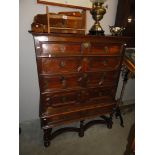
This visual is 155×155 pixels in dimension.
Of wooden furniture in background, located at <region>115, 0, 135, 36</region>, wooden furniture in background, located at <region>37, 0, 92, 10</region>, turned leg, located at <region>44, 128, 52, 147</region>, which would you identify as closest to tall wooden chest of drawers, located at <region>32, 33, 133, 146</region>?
turned leg, located at <region>44, 128, 52, 147</region>

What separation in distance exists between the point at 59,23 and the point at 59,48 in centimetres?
26

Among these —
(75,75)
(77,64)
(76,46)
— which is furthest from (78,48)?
(75,75)

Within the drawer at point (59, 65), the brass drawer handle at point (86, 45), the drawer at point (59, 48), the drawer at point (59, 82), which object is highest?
the brass drawer handle at point (86, 45)

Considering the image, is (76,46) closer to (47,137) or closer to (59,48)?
(59,48)

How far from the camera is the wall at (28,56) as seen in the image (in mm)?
1854

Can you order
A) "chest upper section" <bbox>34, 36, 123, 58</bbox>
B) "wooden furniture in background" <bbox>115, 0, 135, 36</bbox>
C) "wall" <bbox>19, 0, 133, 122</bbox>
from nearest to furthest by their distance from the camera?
"chest upper section" <bbox>34, 36, 123, 58</bbox>, "wall" <bbox>19, 0, 133, 122</bbox>, "wooden furniture in background" <bbox>115, 0, 135, 36</bbox>

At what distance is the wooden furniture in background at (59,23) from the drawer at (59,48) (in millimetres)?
138

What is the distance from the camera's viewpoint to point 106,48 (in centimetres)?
183

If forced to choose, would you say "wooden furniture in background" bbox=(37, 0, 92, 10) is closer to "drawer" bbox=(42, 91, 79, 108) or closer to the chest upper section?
the chest upper section

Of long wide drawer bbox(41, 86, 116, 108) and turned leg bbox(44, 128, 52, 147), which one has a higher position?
long wide drawer bbox(41, 86, 116, 108)

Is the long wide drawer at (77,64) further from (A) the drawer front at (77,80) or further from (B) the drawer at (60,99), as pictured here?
(B) the drawer at (60,99)

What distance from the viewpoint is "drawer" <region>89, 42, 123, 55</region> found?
1.75 meters

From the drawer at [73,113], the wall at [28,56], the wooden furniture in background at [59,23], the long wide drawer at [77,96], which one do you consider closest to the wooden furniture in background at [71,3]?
the wall at [28,56]

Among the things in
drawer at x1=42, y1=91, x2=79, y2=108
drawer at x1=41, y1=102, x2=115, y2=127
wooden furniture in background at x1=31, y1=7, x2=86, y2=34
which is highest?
wooden furniture in background at x1=31, y1=7, x2=86, y2=34
